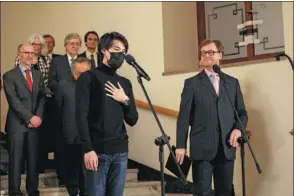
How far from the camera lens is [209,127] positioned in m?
2.97

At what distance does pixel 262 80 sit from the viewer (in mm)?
3904

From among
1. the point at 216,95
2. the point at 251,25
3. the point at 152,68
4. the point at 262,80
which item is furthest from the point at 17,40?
the point at 216,95

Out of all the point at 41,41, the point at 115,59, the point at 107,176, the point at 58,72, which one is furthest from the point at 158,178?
the point at 115,59

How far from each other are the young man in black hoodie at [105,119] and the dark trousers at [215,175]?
0.60 meters

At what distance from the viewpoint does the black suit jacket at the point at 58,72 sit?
3.99 meters

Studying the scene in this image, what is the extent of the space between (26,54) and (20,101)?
353 mm

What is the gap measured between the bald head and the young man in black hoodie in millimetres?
1353

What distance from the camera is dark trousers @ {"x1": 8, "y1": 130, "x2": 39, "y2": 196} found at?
3.58 m

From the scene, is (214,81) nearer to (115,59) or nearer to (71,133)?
(115,59)

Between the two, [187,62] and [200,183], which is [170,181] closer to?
[187,62]

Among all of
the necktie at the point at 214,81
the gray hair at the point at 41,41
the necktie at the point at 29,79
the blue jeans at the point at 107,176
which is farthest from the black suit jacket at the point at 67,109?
the blue jeans at the point at 107,176

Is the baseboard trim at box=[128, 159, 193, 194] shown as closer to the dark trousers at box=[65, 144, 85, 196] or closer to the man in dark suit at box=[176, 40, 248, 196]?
the dark trousers at box=[65, 144, 85, 196]

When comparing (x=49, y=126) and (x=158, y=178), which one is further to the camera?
(x=158, y=178)

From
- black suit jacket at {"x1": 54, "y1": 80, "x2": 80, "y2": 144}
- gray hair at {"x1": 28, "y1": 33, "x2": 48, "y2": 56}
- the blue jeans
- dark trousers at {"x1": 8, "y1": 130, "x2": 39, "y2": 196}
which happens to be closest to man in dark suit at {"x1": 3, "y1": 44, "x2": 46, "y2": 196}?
dark trousers at {"x1": 8, "y1": 130, "x2": 39, "y2": 196}
